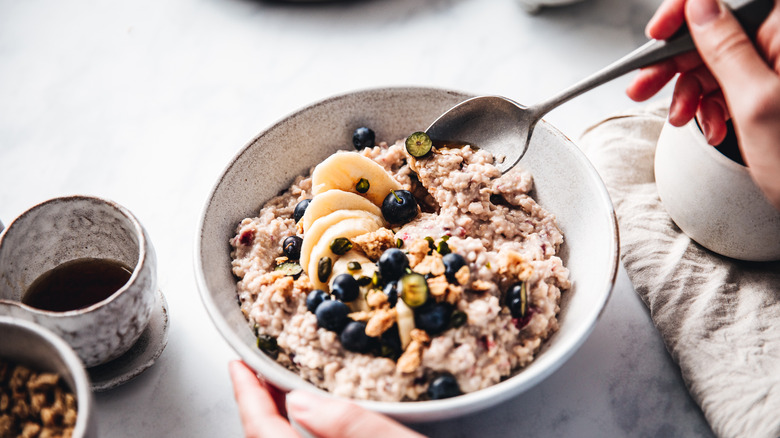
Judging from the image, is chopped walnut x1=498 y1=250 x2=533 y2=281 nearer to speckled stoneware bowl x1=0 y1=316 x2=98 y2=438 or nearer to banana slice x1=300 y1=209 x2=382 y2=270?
banana slice x1=300 y1=209 x2=382 y2=270

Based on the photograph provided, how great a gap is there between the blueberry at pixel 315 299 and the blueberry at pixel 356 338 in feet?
0.27

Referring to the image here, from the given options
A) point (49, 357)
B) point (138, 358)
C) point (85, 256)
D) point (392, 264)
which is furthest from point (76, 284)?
point (392, 264)

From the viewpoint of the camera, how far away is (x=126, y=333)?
117cm

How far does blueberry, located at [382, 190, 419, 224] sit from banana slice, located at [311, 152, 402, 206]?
1.7 inches

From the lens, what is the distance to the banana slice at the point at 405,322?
110 centimetres

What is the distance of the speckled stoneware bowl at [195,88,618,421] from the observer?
3.43ft

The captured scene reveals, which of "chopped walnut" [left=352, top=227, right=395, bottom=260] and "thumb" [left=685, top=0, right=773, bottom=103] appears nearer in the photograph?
"thumb" [left=685, top=0, right=773, bottom=103]

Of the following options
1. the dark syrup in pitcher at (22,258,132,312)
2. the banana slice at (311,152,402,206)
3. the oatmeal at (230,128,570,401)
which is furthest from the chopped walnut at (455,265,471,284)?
the dark syrup in pitcher at (22,258,132,312)

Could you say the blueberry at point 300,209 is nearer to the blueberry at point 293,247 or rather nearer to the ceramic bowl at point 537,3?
the blueberry at point 293,247

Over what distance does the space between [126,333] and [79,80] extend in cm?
115

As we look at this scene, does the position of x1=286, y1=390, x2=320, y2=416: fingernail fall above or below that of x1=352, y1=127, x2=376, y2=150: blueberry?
below

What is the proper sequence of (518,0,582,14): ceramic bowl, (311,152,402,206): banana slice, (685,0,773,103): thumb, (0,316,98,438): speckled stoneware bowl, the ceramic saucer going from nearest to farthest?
(0,316,98,438): speckled stoneware bowl
(685,0,773,103): thumb
the ceramic saucer
(311,152,402,206): banana slice
(518,0,582,14): ceramic bowl

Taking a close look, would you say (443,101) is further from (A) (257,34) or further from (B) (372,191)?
(A) (257,34)

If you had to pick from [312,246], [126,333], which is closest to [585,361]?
[312,246]
